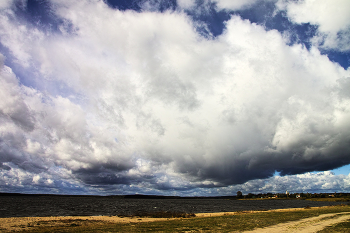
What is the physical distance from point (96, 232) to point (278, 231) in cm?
2682

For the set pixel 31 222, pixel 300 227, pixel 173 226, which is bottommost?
pixel 31 222

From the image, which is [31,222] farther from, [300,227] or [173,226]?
[300,227]

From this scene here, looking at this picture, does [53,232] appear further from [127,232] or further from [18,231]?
[127,232]

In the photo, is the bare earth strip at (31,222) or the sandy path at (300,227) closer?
the sandy path at (300,227)

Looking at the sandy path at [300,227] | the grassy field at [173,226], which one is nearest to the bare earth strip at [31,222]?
the grassy field at [173,226]

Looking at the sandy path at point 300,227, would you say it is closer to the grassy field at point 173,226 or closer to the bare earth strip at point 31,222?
the grassy field at point 173,226

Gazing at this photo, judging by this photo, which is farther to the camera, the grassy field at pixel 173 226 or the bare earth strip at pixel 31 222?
the bare earth strip at pixel 31 222

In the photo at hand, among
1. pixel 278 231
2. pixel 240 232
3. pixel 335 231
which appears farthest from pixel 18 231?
pixel 335 231

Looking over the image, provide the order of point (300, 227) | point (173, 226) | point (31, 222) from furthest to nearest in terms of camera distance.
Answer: point (31, 222)
point (173, 226)
point (300, 227)

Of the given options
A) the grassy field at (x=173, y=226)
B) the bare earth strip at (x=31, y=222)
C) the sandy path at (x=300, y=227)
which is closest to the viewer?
the sandy path at (x=300, y=227)

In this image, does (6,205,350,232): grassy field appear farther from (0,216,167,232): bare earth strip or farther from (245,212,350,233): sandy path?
(245,212,350,233): sandy path

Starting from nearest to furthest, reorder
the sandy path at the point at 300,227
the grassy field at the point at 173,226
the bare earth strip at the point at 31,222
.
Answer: the sandy path at the point at 300,227 → the grassy field at the point at 173,226 → the bare earth strip at the point at 31,222

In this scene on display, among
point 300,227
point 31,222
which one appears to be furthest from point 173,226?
point 31,222

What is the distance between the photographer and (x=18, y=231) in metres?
32.6
